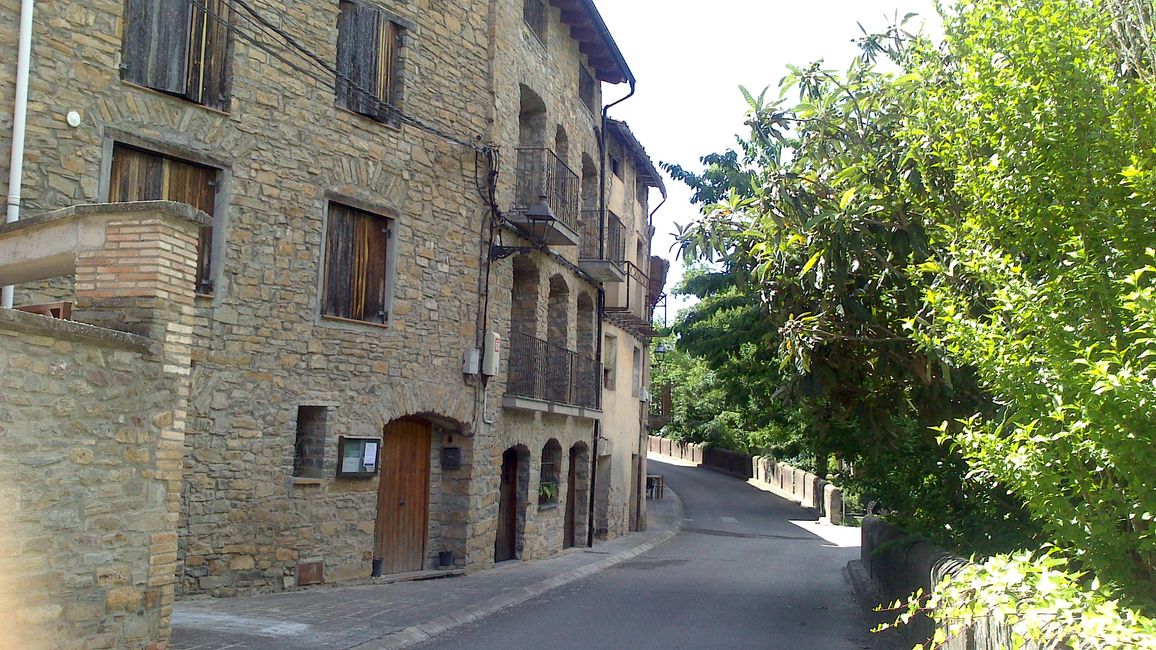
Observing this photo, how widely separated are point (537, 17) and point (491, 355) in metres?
6.95

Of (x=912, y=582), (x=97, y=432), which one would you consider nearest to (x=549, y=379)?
(x=912, y=582)

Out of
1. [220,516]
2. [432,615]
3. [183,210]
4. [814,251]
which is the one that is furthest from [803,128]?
[220,516]

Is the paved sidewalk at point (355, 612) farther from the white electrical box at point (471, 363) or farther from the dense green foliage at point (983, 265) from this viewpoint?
the dense green foliage at point (983, 265)

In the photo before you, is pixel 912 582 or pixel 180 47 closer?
pixel 912 582

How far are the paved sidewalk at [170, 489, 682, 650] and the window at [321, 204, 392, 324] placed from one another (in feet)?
11.9

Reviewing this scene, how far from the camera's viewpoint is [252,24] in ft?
39.2

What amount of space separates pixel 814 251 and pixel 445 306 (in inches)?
285

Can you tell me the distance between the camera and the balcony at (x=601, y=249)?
68.5 feet

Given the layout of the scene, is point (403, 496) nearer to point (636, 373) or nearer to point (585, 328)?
point (585, 328)

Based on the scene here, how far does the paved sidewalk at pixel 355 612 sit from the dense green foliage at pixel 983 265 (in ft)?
14.7

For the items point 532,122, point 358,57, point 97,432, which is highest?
point 532,122

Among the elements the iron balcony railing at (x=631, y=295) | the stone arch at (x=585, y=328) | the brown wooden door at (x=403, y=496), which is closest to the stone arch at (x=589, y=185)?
the iron balcony railing at (x=631, y=295)

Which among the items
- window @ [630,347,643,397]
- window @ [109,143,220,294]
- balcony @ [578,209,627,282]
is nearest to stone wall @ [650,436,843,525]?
window @ [630,347,643,397]

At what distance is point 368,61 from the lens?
1360cm
